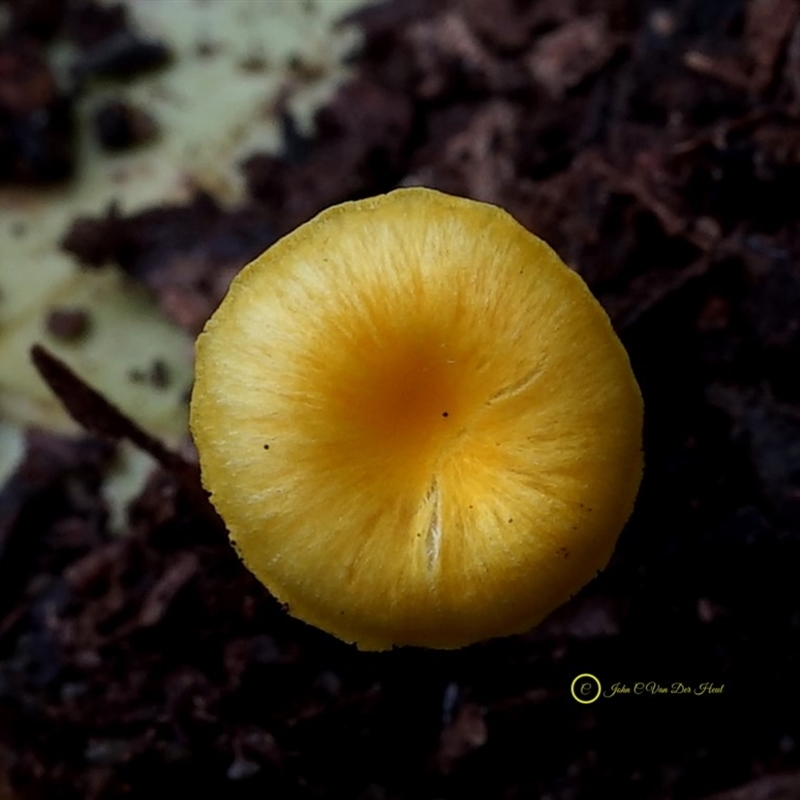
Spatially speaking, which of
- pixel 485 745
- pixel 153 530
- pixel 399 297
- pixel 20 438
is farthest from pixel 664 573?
pixel 20 438

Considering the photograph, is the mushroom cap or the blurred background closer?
the mushroom cap

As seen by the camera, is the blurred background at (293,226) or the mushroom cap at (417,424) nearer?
the mushroom cap at (417,424)

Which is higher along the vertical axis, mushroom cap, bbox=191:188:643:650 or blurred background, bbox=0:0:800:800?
mushroom cap, bbox=191:188:643:650

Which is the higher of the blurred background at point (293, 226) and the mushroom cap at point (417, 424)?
the mushroom cap at point (417, 424)

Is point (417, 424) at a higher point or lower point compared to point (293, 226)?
higher
